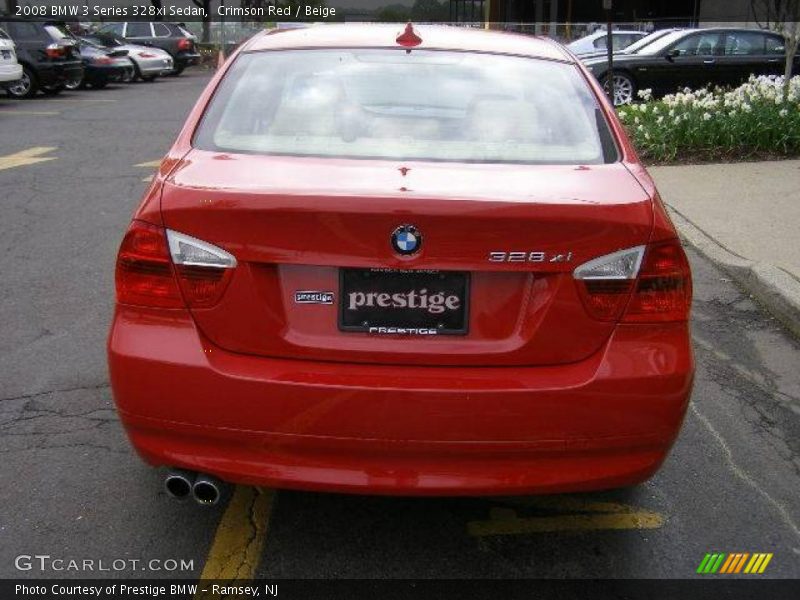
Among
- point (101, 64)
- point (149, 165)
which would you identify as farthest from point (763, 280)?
point (101, 64)

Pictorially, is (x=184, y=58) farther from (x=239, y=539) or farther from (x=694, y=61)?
(x=239, y=539)

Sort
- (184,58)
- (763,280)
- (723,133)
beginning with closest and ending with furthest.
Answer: (763,280), (723,133), (184,58)

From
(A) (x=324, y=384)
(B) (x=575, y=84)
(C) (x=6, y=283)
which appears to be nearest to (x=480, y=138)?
(B) (x=575, y=84)

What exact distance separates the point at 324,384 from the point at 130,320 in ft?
2.13

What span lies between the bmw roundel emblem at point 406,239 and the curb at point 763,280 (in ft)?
11.5

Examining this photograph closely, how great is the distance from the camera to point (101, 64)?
2348 centimetres

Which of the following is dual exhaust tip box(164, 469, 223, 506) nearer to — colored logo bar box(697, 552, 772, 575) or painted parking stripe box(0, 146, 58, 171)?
colored logo bar box(697, 552, 772, 575)

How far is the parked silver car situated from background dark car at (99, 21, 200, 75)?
7.81 feet

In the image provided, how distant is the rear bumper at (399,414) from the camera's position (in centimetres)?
254

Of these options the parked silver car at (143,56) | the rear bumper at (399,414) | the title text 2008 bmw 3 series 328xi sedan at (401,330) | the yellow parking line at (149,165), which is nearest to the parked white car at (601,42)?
the yellow parking line at (149,165)

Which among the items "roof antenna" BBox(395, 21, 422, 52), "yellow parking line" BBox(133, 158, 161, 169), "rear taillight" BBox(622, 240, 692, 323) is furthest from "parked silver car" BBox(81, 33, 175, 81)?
"rear taillight" BBox(622, 240, 692, 323)

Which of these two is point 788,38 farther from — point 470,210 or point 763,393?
point 470,210

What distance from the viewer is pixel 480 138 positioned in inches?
124

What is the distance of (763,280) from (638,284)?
3590 mm
